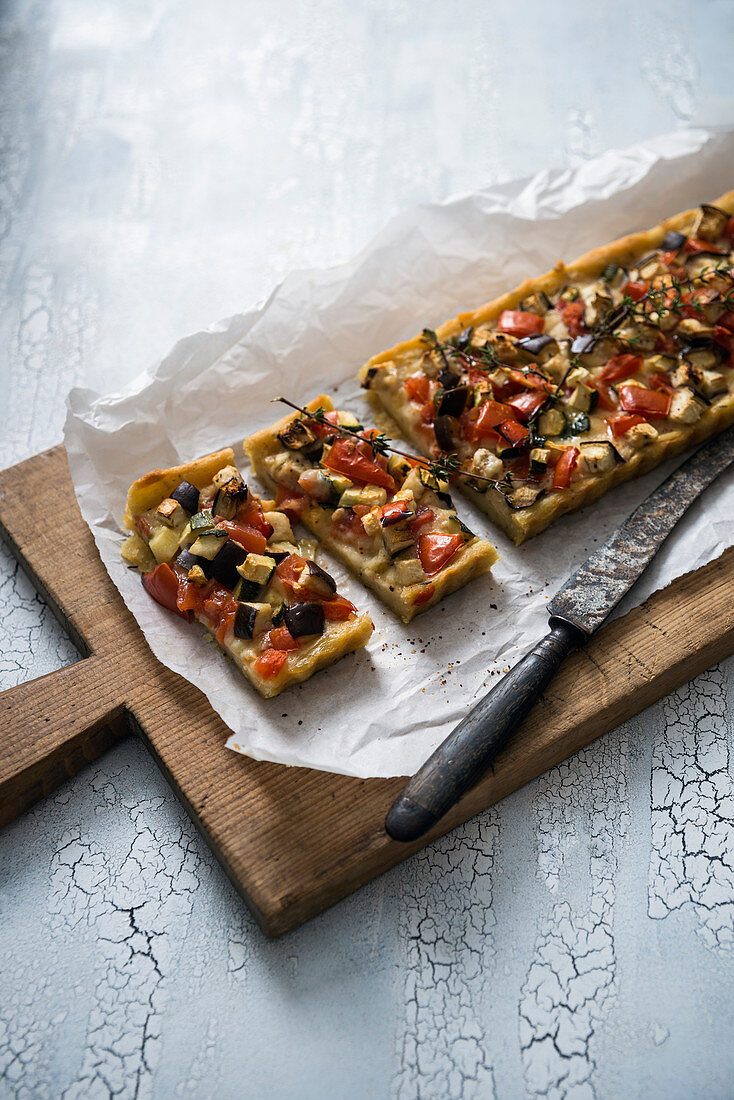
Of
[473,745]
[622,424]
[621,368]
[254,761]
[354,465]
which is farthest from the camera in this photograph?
[621,368]

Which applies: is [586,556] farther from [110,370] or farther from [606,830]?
[110,370]

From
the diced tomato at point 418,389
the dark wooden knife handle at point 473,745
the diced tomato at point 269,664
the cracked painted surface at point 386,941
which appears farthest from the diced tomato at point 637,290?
the diced tomato at point 269,664

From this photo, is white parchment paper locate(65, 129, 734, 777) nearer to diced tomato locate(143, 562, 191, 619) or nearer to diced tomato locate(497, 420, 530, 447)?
diced tomato locate(143, 562, 191, 619)

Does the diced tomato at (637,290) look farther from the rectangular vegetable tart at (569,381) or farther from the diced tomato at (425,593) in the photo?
the diced tomato at (425,593)

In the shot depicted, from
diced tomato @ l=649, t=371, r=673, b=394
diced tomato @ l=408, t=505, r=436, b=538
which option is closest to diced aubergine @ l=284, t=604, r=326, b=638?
diced tomato @ l=408, t=505, r=436, b=538

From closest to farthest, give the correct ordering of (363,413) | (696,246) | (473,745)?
(473,745) → (363,413) → (696,246)

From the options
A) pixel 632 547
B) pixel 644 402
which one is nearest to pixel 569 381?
pixel 644 402

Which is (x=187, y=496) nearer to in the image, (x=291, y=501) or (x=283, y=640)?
(x=291, y=501)
